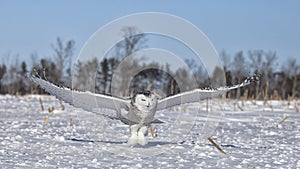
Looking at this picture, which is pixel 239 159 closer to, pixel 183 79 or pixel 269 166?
pixel 269 166

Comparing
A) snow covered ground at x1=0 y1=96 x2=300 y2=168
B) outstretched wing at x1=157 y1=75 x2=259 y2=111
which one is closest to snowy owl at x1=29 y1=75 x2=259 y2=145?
outstretched wing at x1=157 y1=75 x2=259 y2=111

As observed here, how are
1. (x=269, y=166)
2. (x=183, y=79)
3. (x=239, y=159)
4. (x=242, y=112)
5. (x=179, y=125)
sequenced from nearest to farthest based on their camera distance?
(x=269, y=166), (x=239, y=159), (x=183, y=79), (x=179, y=125), (x=242, y=112)

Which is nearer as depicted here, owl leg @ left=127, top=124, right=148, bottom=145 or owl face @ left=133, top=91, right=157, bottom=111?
owl face @ left=133, top=91, right=157, bottom=111

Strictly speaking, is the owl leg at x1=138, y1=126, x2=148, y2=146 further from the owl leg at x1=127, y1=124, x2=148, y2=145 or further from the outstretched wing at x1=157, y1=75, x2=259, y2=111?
the outstretched wing at x1=157, y1=75, x2=259, y2=111

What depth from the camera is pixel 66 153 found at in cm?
538

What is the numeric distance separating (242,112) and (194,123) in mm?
3694

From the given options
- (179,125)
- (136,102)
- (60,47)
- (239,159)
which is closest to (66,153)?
(136,102)

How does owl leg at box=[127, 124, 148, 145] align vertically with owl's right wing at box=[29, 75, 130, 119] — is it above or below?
below

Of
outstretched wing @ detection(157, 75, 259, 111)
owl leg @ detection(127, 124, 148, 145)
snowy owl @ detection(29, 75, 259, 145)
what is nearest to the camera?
snowy owl @ detection(29, 75, 259, 145)

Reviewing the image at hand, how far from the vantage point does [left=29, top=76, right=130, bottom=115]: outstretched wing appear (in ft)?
18.8

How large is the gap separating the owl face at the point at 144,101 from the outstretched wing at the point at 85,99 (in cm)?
29

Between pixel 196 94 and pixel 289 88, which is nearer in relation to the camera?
pixel 196 94

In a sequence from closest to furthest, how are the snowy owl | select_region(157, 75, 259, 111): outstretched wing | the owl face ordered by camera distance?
the owl face
the snowy owl
select_region(157, 75, 259, 111): outstretched wing

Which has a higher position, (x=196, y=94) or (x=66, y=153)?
(x=196, y=94)
